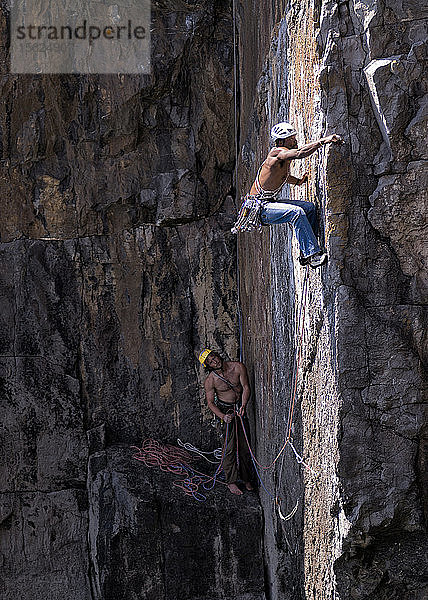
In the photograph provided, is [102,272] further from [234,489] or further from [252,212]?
[252,212]

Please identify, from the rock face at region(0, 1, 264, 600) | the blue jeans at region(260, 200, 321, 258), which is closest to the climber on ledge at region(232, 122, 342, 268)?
the blue jeans at region(260, 200, 321, 258)

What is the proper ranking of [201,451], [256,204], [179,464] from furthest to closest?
[201,451] → [179,464] → [256,204]

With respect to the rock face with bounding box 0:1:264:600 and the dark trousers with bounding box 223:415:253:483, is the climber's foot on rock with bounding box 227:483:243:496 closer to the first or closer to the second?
the dark trousers with bounding box 223:415:253:483

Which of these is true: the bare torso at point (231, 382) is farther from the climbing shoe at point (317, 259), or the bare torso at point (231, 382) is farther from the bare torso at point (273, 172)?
the climbing shoe at point (317, 259)

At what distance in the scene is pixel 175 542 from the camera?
16.3 feet

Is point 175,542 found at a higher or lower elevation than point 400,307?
lower

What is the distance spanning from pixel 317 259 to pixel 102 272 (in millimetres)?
3790

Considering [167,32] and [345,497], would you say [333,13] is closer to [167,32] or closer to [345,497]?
[345,497]

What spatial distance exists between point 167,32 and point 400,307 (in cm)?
441

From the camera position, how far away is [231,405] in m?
5.31

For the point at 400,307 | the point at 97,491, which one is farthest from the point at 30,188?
the point at 400,307

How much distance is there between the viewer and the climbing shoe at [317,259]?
8.56 feet

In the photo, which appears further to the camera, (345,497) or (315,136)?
(315,136)

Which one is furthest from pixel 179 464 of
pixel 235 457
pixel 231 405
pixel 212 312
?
pixel 212 312
